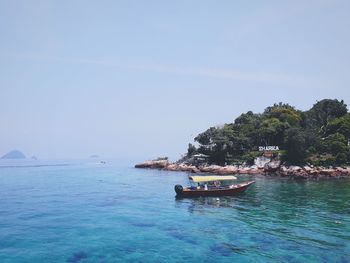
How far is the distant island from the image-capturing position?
3349 inches

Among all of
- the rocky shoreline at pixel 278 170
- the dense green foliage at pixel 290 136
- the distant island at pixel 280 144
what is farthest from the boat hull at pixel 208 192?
the dense green foliage at pixel 290 136

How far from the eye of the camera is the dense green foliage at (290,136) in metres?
86.2

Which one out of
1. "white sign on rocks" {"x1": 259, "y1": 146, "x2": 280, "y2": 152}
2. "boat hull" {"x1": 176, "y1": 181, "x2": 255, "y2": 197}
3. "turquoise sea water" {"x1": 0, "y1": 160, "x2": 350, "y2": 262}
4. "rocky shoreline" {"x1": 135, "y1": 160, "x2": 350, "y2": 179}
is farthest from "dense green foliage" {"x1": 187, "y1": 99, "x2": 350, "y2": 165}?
"boat hull" {"x1": 176, "y1": 181, "x2": 255, "y2": 197}

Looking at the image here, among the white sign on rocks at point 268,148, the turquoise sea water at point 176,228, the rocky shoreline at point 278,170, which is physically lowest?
the turquoise sea water at point 176,228

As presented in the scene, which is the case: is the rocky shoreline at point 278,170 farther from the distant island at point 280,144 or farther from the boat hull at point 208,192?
the boat hull at point 208,192

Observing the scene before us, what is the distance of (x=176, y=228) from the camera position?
112 feet

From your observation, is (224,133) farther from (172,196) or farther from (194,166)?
(172,196)

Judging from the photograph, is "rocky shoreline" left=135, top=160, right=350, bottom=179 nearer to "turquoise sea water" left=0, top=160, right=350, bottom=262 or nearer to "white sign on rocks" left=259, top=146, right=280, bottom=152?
"white sign on rocks" left=259, top=146, right=280, bottom=152

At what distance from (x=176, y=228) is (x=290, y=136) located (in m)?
62.2

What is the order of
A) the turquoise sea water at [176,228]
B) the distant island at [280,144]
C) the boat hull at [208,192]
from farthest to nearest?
1. the distant island at [280,144]
2. the boat hull at [208,192]
3. the turquoise sea water at [176,228]

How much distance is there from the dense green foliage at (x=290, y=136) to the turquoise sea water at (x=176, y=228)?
30.0 meters

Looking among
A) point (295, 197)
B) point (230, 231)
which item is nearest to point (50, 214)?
point (230, 231)

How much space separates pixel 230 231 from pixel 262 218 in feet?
23.6

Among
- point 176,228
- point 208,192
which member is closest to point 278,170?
point 208,192
